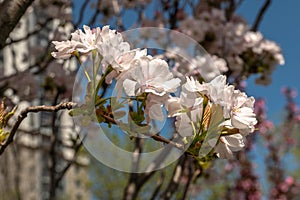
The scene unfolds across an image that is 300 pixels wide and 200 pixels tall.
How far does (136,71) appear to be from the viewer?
0.85 metres

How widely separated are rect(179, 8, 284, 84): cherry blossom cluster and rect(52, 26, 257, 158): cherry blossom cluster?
2.03m

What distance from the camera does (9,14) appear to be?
1274 mm

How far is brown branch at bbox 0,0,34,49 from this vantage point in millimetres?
1268

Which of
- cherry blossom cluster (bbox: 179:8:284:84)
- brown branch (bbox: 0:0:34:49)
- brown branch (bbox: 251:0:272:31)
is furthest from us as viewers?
cherry blossom cluster (bbox: 179:8:284:84)

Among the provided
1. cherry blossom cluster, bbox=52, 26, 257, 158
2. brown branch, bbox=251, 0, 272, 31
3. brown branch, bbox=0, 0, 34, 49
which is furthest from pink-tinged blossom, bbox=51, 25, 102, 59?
brown branch, bbox=251, 0, 272, 31

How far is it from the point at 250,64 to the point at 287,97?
303cm

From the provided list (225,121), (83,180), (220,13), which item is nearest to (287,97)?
(220,13)

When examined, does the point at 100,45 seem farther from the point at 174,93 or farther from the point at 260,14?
the point at 260,14

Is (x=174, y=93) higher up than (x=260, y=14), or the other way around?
(x=260, y=14)

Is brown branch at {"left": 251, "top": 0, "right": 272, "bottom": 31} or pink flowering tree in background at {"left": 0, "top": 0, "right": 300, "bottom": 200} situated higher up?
brown branch at {"left": 251, "top": 0, "right": 272, "bottom": 31}

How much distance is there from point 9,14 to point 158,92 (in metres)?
0.58

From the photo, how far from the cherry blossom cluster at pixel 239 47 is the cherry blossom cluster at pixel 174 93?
2030 mm

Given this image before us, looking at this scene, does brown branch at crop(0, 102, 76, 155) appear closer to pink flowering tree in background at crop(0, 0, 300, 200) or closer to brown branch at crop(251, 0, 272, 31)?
pink flowering tree in background at crop(0, 0, 300, 200)

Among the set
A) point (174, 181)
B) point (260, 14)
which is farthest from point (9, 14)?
point (260, 14)
